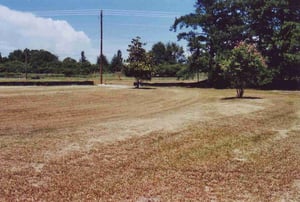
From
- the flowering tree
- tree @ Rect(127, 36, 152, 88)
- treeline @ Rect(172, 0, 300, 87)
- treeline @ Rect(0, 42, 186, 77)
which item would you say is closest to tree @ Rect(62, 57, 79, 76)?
treeline @ Rect(0, 42, 186, 77)

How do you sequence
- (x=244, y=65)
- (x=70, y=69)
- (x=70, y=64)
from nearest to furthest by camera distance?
1. (x=244, y=65)
2. (x=70, y=69)
3. (x=70, y=64)

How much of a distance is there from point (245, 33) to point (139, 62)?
12697 mm

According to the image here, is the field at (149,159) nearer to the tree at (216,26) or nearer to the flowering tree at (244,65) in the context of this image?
A: the flowering tree at (244,65)

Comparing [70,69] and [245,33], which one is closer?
[245,33]

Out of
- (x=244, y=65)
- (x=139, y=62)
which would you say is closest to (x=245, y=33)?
(x=139, y=62)

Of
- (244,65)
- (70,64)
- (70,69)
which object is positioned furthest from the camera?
(70,64)

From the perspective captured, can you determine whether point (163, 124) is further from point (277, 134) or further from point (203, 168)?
point (203, 168)

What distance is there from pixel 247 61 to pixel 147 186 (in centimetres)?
1994

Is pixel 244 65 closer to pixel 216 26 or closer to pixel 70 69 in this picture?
pixel 216 26

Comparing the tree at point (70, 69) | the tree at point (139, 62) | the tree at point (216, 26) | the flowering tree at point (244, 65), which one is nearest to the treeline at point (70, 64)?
the tree at point (70, 69)

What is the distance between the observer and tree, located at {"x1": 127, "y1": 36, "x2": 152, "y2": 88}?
4225 cm

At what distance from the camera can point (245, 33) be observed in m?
47.5

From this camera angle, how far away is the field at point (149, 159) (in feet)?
23.9

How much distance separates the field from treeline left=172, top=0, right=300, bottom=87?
28362mm
